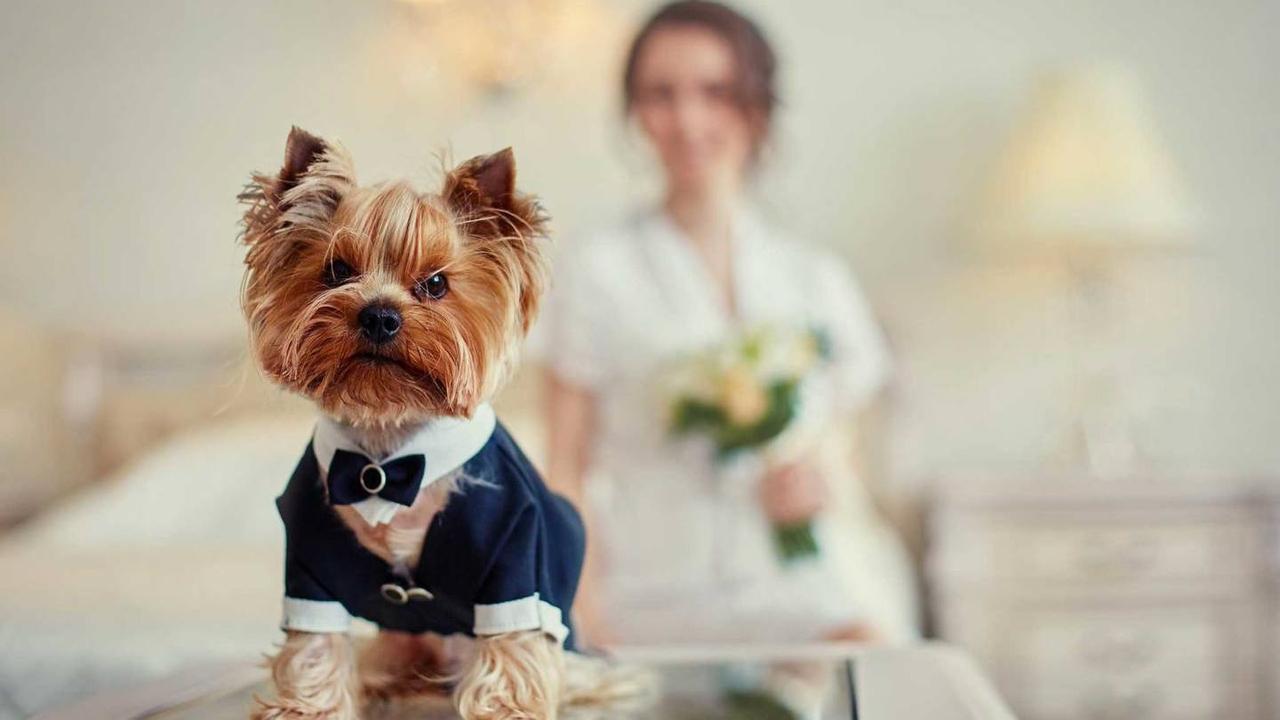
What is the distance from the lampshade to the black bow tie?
2230 mm

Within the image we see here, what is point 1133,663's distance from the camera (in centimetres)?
250

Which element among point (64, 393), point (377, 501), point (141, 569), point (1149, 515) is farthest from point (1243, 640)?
point (64, 393)

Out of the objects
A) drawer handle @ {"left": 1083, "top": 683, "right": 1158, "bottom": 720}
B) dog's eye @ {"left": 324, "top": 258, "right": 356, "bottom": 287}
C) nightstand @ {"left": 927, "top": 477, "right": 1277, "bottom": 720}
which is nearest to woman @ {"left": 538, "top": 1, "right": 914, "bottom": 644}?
nightstand @ {"left": 927, "top": 477, "right": 1277, "bottom": 720}

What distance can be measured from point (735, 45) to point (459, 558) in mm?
1359

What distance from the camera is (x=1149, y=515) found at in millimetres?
2486

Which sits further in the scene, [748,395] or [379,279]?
[748,395]

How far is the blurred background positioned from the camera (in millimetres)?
2512

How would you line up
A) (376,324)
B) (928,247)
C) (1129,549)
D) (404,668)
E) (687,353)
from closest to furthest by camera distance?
(376,324) < (404,668) < (687,353) < (1129,549) < (928,247)

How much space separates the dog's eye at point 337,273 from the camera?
61cm

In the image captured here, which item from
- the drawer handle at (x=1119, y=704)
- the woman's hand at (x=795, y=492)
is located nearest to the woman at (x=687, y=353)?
the woman's hand at (x=795, y=492)

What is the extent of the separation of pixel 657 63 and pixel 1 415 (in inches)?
84.4

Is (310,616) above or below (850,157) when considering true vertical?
below

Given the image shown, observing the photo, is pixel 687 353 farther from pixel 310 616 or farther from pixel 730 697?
pixel 310 616

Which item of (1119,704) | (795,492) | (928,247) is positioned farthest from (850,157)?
(795,492)
